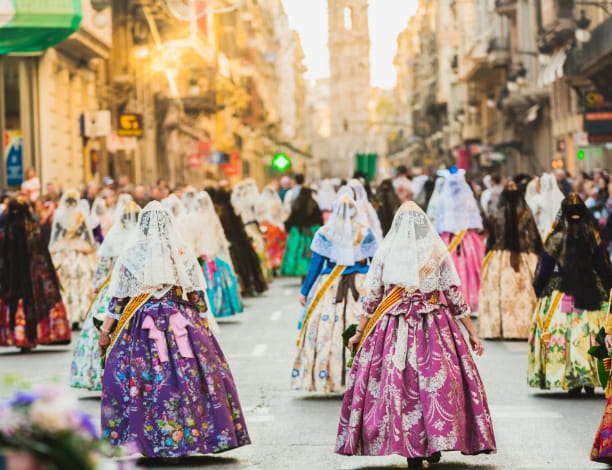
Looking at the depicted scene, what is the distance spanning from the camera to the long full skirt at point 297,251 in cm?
2775

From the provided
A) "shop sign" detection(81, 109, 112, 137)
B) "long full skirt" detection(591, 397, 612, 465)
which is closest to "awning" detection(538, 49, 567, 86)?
"shop sign" detection(81, 109, 112, 137)

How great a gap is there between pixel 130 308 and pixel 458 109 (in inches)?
3004

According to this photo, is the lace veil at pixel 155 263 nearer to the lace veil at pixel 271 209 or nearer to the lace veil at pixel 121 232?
the lace veil at pixel 121 232

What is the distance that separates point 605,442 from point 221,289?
40.7 ft

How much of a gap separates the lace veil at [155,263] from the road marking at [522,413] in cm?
279

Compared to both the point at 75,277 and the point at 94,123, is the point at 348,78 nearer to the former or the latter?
the point at 94,123

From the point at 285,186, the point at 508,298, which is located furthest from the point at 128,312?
the point at 285,186

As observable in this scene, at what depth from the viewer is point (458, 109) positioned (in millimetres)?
84312

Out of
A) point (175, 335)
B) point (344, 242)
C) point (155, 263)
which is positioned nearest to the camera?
point (175, 335)

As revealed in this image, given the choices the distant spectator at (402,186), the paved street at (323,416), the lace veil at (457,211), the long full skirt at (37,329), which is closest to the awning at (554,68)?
the distant spectator at (402,186)

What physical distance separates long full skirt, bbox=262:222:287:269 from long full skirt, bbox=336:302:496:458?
73.0 feet

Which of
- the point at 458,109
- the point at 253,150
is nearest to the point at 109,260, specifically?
the point at 458,109

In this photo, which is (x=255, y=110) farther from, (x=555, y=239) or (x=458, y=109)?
(x=555, y=239)

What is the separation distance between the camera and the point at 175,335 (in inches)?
346
